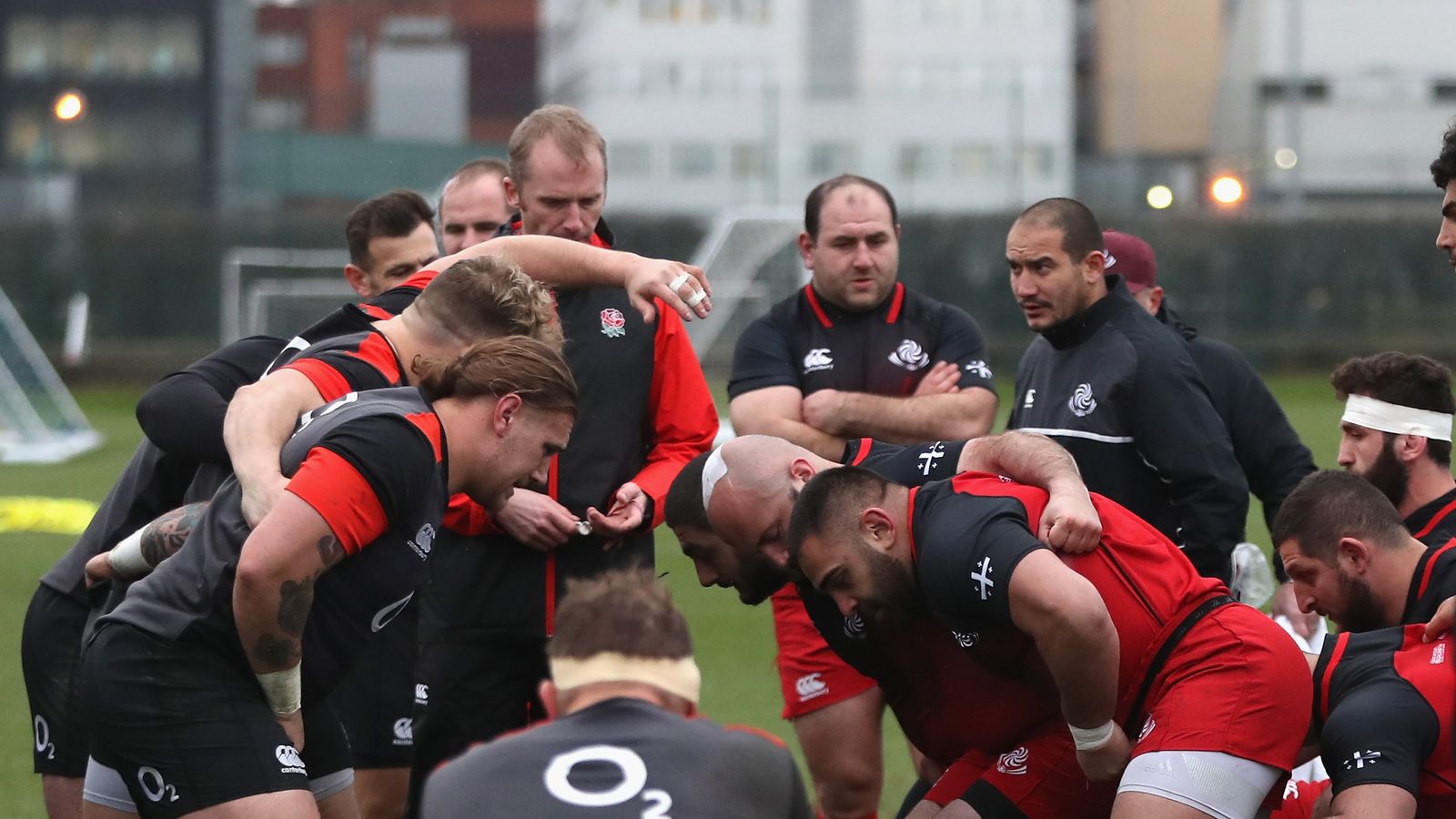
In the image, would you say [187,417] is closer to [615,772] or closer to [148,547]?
[148,547]

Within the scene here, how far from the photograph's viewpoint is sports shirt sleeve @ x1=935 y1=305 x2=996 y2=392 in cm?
616

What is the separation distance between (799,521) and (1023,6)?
173 ft

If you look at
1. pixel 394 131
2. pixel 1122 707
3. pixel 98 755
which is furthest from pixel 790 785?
pixel 394 131

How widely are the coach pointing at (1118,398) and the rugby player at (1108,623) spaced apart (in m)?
1.16

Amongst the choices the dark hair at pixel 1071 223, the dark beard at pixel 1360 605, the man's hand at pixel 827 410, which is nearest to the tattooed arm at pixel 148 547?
the man's hand at pixel 827 410

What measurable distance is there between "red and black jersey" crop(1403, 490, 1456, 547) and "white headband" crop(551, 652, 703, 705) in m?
2.83

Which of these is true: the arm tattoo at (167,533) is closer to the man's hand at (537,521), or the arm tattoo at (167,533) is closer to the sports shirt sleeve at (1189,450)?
the man's hand at (537,521)

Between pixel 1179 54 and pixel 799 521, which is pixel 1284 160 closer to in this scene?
pixel 1179 54

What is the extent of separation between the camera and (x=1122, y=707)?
13.8ft

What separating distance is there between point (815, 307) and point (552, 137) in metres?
1.52

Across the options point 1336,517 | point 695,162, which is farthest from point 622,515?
point 695,162

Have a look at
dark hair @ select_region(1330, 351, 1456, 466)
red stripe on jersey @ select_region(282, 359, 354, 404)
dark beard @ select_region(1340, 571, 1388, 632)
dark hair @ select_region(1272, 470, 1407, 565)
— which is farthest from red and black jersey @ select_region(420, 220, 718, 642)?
dark hair @ select_region(1330, 351, 1456, 466)

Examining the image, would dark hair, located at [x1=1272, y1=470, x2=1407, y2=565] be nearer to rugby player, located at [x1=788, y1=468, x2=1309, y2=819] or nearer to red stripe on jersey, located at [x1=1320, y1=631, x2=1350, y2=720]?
red stripe on jersey, located at [x1=1320, y1=631, x2=1350, y2=720]

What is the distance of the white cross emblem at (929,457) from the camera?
15.4 ft
